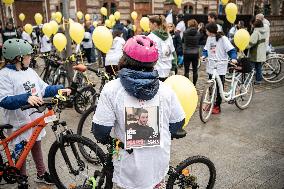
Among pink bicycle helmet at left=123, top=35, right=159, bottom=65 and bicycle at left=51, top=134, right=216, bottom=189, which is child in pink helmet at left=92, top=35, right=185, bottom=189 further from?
bicycle at left=51, top=134, right=216, bottom=189

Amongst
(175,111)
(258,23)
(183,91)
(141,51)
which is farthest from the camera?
(258,23)

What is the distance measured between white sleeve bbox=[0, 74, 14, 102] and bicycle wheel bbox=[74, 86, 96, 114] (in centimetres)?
305

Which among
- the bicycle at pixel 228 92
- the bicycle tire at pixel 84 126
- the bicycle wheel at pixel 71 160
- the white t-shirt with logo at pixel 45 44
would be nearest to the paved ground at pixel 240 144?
the bicycle at pixel 228 92

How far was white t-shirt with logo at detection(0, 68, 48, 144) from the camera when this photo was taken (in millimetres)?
3373

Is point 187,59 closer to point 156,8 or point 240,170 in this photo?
point 240,170

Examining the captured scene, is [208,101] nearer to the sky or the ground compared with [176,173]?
nearer to the ground

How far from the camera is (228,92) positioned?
6.67 meters

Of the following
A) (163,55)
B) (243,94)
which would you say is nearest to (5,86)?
(163,55)

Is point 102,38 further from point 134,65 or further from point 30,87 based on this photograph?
point 134,65

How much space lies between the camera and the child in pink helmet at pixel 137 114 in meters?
2.25

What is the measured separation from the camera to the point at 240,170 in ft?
14.3

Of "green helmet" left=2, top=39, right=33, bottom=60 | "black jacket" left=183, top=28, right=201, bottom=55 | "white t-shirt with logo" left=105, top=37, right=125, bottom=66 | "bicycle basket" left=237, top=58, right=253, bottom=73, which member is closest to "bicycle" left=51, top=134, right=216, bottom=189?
"green helmet" left=2, top=39, right=33, bottom=60

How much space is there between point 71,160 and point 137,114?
164cm

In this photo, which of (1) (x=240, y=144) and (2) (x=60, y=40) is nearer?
(1) (x=240, y=144)
